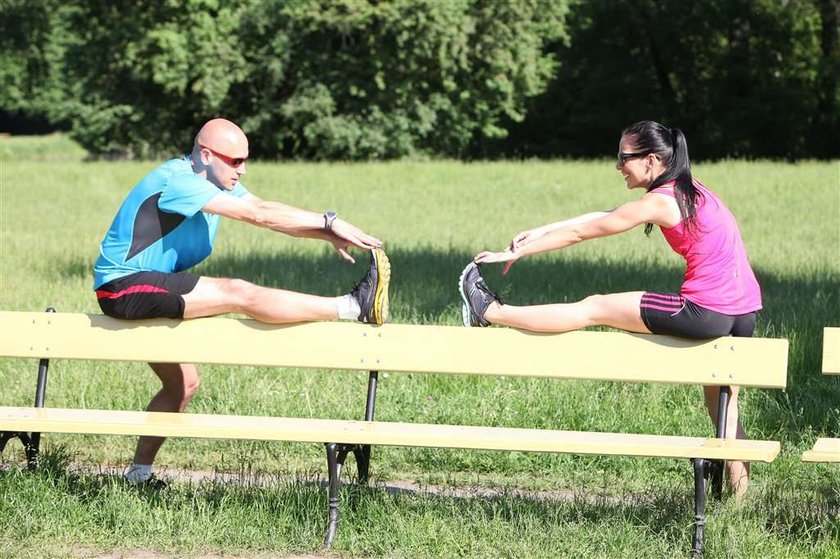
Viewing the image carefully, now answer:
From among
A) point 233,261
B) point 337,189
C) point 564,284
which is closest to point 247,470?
point 564,284

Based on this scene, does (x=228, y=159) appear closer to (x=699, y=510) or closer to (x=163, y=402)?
(x=163, y=402)

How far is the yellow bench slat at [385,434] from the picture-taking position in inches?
195

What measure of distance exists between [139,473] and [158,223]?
1.30 meters

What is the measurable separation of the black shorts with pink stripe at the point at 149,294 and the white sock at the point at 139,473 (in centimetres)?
86

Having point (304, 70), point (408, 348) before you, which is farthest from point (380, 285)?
point (304, 70)

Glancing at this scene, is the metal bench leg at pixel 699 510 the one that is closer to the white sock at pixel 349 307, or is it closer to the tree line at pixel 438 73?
the white sock at pixel 349 307

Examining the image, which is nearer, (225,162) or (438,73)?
(225,162)

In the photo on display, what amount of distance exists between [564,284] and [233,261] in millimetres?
3942

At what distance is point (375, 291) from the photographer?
17.7 feet

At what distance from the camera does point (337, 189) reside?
21469 millimetres

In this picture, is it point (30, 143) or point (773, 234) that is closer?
point (773, 234)

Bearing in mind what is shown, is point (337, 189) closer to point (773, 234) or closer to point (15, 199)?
point (15, 199)

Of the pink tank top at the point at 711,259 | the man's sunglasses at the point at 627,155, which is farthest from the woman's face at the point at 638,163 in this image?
the pink tank top at the point at 711,259

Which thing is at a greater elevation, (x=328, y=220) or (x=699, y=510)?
(x=328, y=220)
